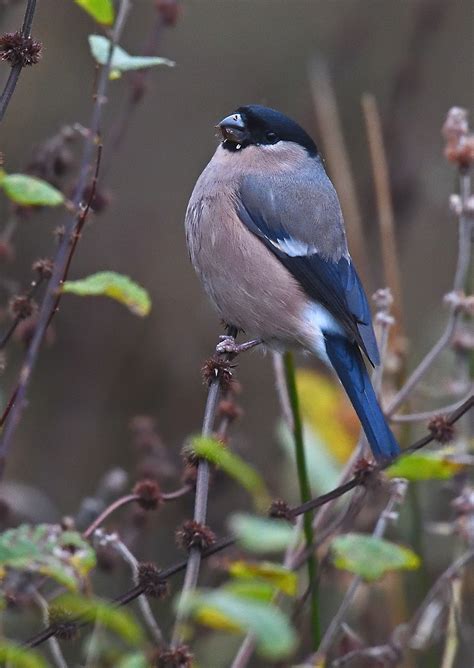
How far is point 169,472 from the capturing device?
8.71ft

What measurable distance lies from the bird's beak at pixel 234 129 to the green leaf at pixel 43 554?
1.63 metres

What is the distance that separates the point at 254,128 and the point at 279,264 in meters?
0.46

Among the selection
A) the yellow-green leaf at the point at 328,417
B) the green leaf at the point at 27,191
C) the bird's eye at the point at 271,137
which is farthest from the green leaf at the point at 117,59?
the yellow-green leaf at the point at 328,417

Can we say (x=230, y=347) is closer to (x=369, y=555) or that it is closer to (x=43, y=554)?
(x=43, y=554)

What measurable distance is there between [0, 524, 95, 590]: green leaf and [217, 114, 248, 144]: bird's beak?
1.63m

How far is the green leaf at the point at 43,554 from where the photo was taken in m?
1.42

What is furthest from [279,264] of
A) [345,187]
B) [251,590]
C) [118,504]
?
[251,590]

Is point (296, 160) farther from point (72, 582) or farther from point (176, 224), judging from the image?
point (176, 224)

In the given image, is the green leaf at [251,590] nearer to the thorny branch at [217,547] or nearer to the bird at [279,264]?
the thorny branch at [217,547]

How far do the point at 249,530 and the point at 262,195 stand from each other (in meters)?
1.83

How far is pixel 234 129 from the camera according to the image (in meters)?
3.03

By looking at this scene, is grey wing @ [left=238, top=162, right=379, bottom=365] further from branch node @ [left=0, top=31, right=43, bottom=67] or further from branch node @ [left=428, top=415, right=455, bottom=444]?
branch node @ [left=0, top=31, right=43, bottom=67]

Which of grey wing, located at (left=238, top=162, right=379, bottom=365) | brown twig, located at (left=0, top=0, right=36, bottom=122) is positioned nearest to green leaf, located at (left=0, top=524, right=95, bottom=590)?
brown twig, located at (left=0, top=0, right=36, bottom=122)

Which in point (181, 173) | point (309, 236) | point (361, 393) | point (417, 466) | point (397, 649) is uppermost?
point (181, 173)
